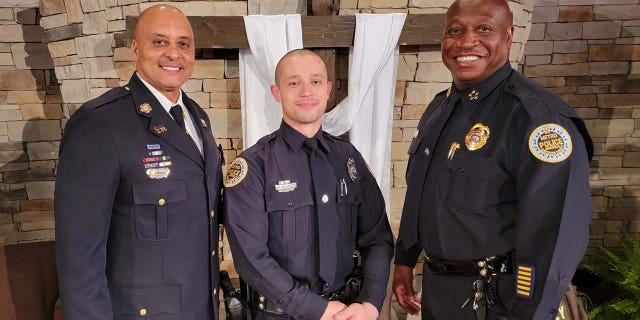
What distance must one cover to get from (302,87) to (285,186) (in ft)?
1.36

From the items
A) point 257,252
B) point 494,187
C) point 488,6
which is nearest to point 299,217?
point 257,252

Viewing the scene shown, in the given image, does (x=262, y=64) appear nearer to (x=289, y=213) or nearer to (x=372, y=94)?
(x=372, y=94)

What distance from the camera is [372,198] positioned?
1.95 m

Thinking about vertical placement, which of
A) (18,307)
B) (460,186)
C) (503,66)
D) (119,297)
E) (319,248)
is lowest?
(18,307)

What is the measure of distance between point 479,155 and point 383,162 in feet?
5.98

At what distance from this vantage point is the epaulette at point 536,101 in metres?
1.50

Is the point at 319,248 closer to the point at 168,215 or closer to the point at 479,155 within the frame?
the point at 168,215

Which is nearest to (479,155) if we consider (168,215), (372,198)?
(372,198)

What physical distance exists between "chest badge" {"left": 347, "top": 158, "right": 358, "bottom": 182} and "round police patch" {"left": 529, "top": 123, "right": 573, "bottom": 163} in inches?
28.5

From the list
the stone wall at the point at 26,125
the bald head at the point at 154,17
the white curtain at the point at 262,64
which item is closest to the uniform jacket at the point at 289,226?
the bald head at the point at 154,17

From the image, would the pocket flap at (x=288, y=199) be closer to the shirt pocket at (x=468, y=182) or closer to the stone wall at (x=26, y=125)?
the shirt pocket at (x=468, y=182)

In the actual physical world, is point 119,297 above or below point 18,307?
above

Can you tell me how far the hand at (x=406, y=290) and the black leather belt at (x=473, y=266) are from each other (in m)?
0.33

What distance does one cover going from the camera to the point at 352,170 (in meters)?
1.90
